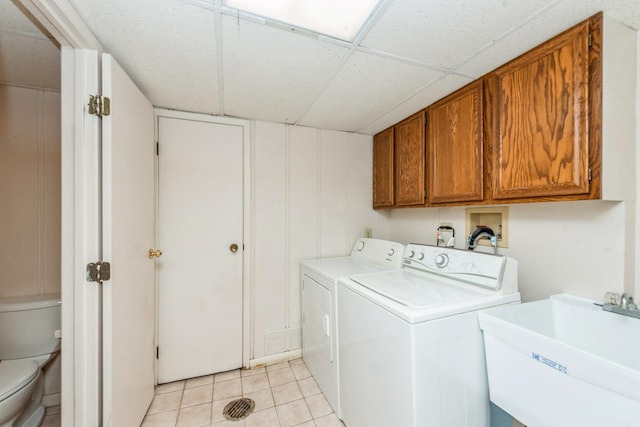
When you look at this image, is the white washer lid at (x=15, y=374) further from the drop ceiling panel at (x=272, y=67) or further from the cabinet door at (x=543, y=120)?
the cabinet door at (x=543, y=120)

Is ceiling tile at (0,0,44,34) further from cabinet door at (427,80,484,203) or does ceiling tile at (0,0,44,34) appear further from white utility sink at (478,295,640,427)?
white utility sink at (478,295,640,427)

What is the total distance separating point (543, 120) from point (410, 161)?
3.03ft

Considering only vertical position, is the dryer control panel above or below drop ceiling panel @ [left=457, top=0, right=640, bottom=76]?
below

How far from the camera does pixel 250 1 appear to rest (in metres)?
0.99

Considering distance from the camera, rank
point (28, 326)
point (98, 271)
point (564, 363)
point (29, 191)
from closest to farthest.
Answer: point (564, 363) → point (98, 271) → point (28, 326) → point (29, 191)

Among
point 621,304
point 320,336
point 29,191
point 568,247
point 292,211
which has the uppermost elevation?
point 29,191

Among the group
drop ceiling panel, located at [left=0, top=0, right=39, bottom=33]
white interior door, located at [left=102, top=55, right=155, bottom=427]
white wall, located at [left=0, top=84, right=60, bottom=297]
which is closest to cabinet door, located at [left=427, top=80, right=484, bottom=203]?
white interior door, located at [left=102, top=55, right=155, bottom=427]

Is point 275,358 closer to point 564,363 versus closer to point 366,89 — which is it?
point 564,363

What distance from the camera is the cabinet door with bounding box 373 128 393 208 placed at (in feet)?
7.61

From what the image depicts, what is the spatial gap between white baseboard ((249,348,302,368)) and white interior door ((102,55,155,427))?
2.46ft

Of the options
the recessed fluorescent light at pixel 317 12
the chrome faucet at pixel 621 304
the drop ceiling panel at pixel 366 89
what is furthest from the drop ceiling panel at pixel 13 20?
the chrome faucet at pixel 621 304

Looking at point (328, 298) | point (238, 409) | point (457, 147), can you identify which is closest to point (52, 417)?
point (238, 409)

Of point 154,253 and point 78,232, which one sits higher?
point 78,232

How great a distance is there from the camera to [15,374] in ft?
4.46
